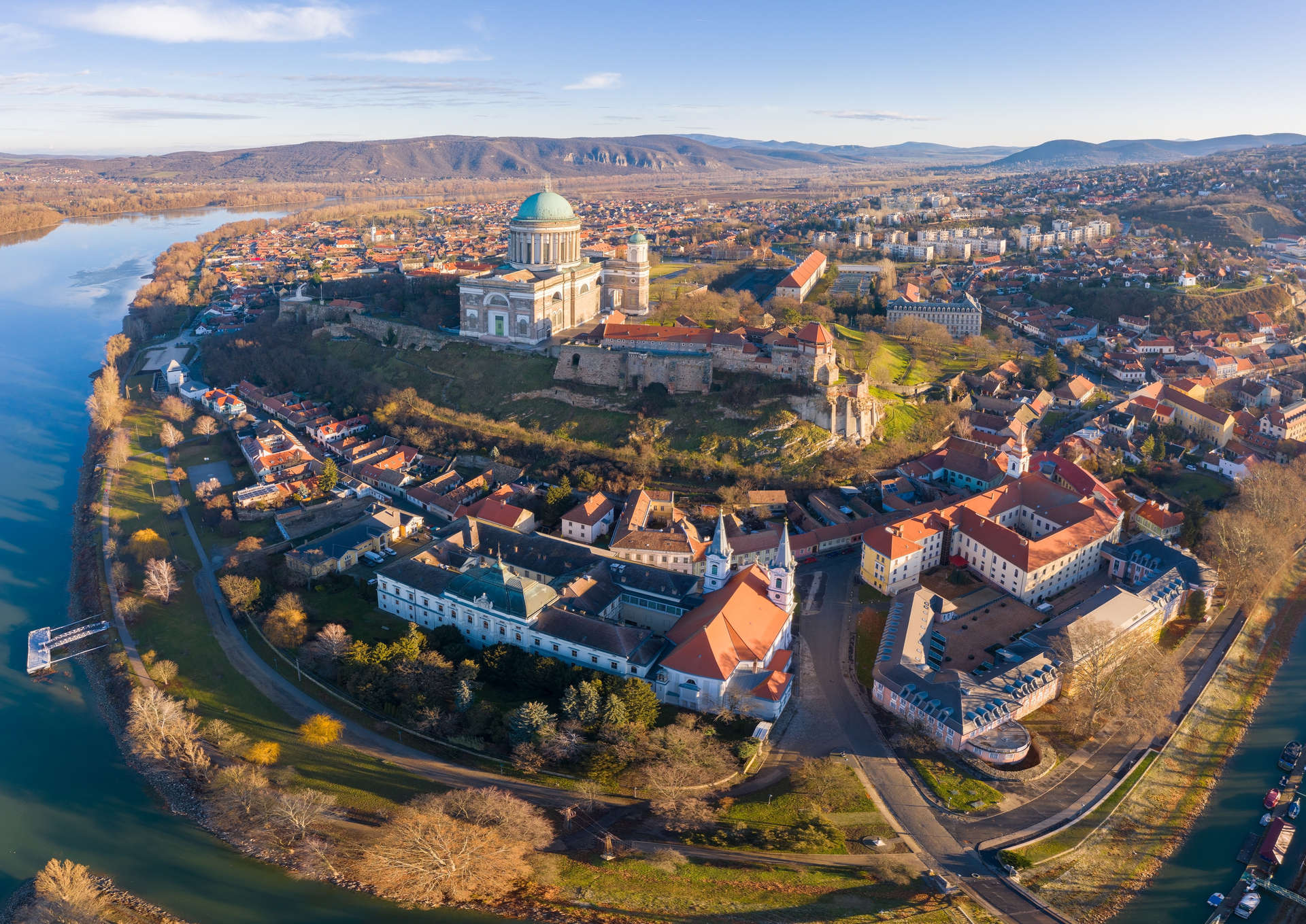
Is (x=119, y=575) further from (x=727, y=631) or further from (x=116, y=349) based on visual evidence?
(x=116, y=349)

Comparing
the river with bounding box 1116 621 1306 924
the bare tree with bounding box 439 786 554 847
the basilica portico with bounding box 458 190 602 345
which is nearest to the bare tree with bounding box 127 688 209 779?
the bare tree with bounding box 439 786 554 847

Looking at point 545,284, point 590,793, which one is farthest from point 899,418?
point 590,793

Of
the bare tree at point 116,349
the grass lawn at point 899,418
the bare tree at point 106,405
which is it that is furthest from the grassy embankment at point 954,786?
the bare tree at point 116,349

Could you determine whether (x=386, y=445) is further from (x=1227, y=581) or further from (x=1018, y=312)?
(x=1018, y=312)

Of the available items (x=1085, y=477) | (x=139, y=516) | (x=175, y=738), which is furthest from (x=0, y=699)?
(x=1085, y=477)

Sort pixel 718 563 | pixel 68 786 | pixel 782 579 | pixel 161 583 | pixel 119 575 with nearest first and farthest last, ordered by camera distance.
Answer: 1. pixel 68 786
2. pixel 782 579
3. pixel 718 563
4. pixel 161 583
5. pixel 119 575

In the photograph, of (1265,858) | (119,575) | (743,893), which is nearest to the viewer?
(743,893)

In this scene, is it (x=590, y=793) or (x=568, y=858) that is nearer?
(x=568, y=858)
